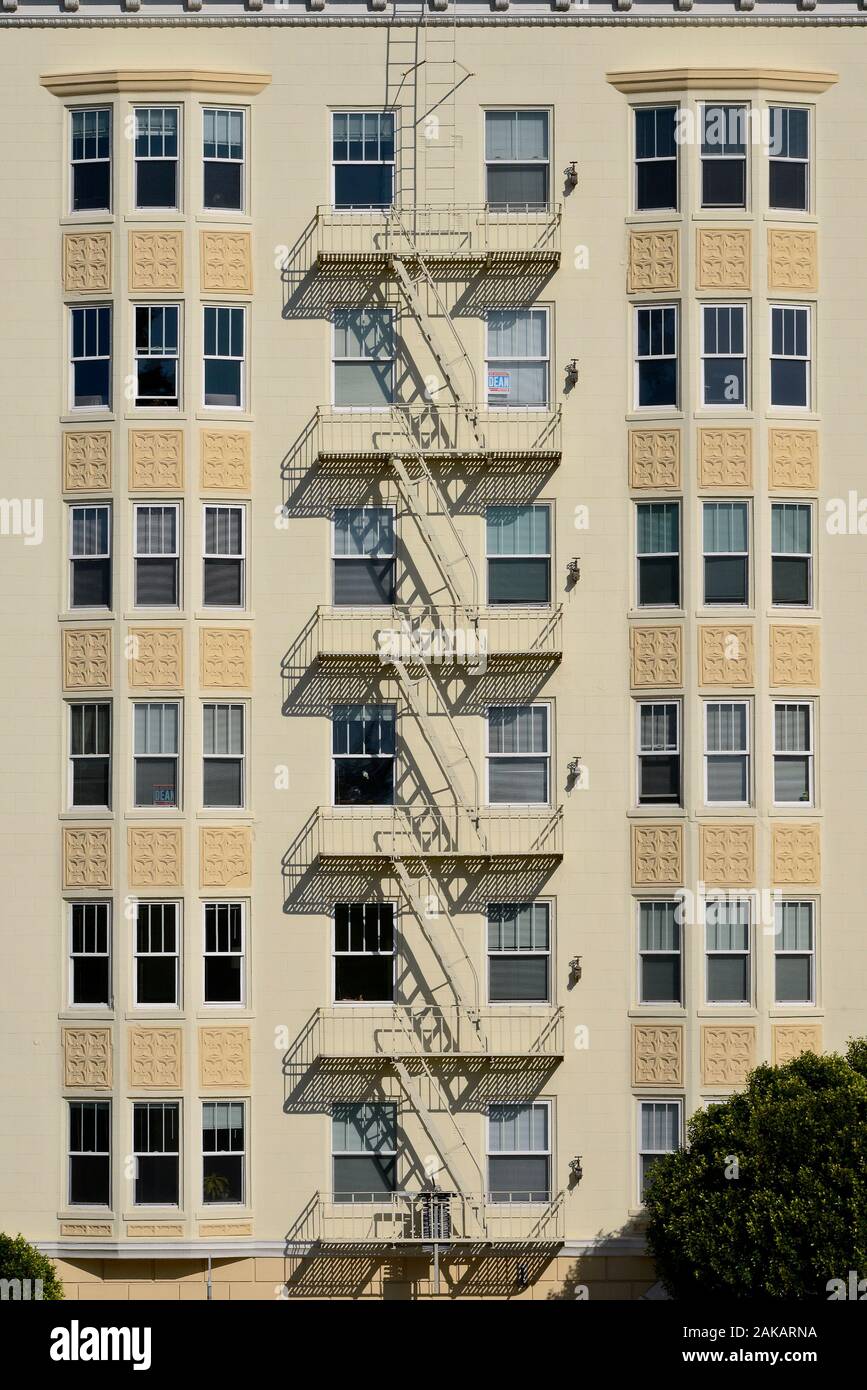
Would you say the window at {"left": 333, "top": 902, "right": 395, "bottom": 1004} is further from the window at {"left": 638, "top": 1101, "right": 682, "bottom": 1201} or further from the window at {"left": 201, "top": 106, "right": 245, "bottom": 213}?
the window at {"left": 201, "top": 106, "right": 245, "bottom": 213}

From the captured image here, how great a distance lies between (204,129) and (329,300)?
3691mm

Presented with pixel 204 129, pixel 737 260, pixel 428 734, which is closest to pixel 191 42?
pixel 204 129

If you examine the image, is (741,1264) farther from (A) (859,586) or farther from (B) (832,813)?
(A) (859,586)

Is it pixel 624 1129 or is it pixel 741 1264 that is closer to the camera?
pixel 741 1264

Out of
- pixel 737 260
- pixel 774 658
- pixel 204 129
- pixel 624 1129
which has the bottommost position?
pixel 624 1129

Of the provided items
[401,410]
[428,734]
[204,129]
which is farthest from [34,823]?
[204,129]

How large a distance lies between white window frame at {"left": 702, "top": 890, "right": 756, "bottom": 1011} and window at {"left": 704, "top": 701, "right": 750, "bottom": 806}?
5.31 feet

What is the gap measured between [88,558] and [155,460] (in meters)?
2.07

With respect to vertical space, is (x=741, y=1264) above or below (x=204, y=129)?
below

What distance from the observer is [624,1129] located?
33.1m

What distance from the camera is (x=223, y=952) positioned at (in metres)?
33.3

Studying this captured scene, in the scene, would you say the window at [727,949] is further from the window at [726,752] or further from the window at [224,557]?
the window at [224,557]

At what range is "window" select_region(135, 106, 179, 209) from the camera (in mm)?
34031

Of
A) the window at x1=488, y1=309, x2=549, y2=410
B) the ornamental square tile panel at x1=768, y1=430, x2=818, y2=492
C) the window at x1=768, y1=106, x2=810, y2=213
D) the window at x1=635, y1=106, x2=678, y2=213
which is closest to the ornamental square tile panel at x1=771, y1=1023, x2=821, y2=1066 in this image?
the ornamental square tile panel at x1=768, y1=430, x2=818, y2=492
